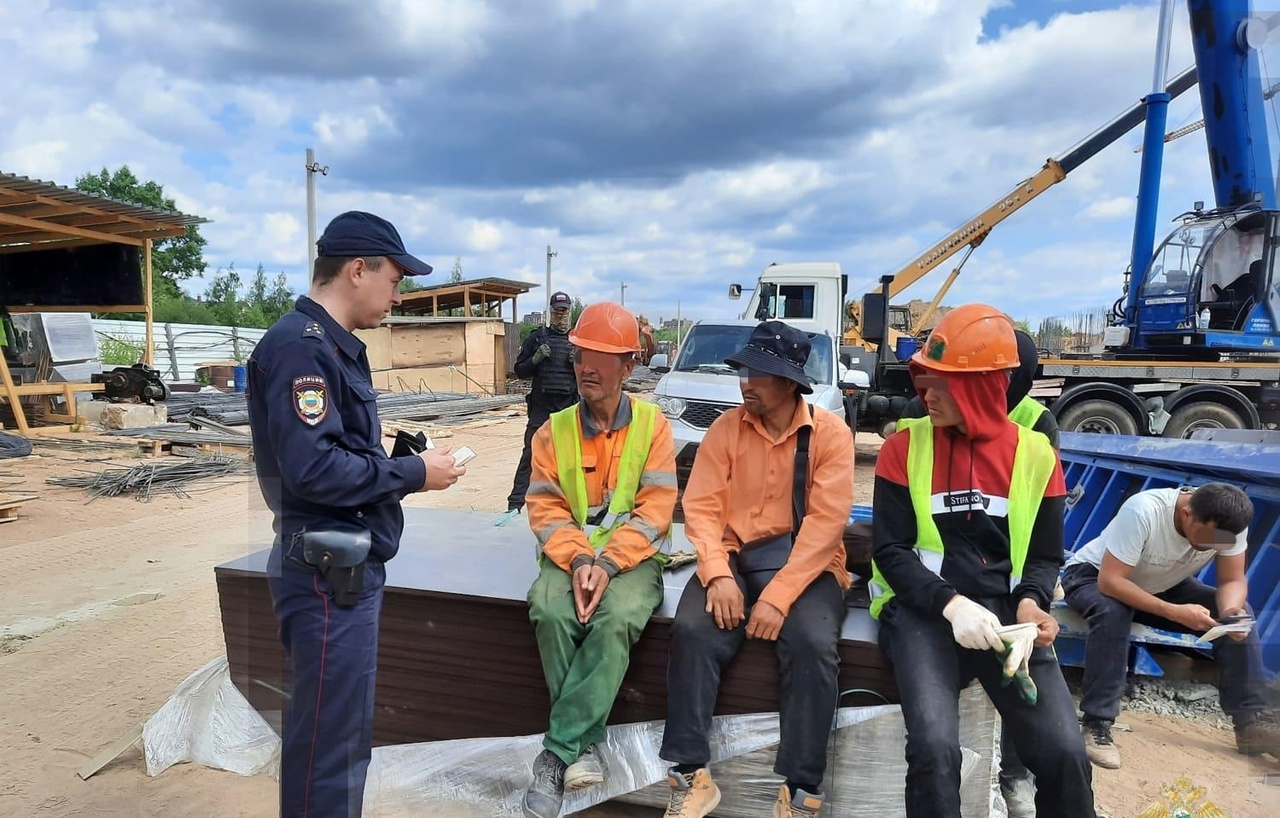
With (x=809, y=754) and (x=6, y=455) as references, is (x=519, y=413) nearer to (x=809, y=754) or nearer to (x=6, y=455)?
(x=6, y=455)

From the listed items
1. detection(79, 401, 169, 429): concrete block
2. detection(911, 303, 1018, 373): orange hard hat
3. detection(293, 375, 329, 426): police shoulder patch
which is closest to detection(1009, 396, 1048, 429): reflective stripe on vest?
detection(911, 303, 1018, 373): orange hard hat

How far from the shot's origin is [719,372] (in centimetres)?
799

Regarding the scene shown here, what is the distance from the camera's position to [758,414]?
3.02 m

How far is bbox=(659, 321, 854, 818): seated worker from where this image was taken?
99.6 inches

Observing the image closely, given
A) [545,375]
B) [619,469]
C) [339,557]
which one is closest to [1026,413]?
[619,469]

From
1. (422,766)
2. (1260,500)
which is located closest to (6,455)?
(422,766)

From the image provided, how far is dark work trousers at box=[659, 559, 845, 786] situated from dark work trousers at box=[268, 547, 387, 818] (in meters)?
1.04

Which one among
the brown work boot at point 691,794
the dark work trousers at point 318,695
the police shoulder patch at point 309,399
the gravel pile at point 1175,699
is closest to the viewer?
the police shoulder patch at point 309,399

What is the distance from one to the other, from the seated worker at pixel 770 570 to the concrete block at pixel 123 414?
13095mm

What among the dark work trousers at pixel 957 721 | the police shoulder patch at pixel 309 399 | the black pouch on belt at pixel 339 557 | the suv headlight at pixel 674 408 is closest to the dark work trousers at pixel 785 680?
the dark work trousers at pixel 957 721

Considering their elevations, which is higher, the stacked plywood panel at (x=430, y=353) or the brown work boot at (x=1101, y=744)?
the stacked plywood panel at (x=430, y=353)

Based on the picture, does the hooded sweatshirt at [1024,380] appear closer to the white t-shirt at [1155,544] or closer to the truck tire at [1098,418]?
the white t-shirt at [1155,544]

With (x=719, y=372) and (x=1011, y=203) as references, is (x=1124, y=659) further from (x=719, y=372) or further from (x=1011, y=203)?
(x=1011, y=203)

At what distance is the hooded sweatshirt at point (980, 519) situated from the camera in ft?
8.11
